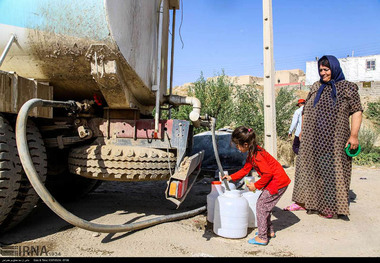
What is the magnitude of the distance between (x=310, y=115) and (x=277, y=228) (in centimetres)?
141

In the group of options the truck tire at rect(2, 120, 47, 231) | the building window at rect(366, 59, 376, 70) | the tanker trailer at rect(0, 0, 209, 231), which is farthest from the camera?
the building window at rect(366, 59, 376, 70)


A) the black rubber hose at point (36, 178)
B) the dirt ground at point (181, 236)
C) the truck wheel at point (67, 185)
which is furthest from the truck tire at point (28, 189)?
the truck wheel at point (67, 185)

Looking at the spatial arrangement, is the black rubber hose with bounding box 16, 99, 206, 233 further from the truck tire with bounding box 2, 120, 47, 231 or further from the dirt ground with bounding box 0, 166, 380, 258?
the truck tire with bounding box 2, 120, 47, 231

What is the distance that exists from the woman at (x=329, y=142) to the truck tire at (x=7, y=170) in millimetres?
3000

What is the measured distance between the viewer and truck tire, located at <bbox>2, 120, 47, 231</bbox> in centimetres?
238

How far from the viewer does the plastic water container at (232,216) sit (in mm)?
2604

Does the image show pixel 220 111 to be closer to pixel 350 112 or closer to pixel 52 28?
pixel 350 112

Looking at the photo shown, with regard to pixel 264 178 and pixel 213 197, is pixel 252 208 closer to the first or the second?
pixel 213 197

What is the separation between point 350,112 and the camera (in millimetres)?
3260

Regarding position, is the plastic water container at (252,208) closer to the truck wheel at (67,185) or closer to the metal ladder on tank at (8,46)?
the truck wheel at (67,185)

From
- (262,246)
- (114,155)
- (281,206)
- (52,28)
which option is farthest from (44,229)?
(281,206)

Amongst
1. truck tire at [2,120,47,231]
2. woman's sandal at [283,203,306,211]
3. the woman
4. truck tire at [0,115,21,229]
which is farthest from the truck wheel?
the woman

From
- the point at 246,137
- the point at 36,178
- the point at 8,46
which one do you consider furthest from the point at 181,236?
the point at 8,46

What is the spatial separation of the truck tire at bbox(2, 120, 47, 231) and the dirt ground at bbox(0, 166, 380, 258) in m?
0.17
